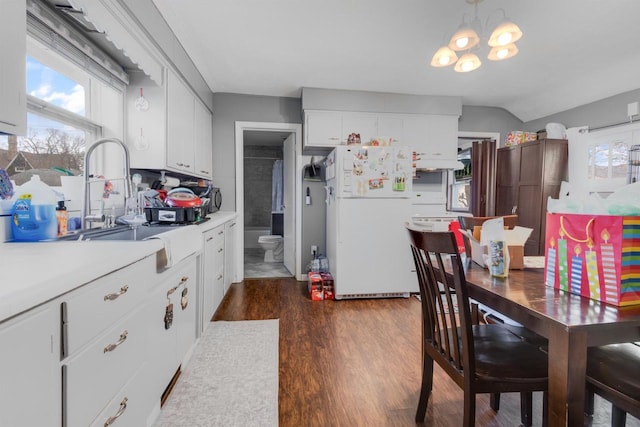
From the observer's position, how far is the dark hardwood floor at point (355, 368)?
1534mm

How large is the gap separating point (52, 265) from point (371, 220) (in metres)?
2.73

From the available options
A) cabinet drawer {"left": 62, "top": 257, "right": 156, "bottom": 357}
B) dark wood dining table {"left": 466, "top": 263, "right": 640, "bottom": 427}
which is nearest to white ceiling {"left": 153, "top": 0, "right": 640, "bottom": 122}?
cabinet drawer {"left": 62, "top": 257, "right": 156, "bottom": 357}

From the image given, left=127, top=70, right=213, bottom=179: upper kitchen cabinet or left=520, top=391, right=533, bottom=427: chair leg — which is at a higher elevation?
left=127, top=70, right=213, bottom=179: upper kitchen cabinet

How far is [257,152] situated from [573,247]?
20.5 feet

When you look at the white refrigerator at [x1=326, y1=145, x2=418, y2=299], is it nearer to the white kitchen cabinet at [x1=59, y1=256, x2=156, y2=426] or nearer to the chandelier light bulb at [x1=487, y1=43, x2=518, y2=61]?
the chandelier light bulb at [x1=487, y1=43, x2=518, y2=61]

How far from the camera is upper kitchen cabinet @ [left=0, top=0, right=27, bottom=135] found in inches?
37.9

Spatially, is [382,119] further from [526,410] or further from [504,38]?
[526,410]

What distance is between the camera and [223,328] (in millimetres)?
2533

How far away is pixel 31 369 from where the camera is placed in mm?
677

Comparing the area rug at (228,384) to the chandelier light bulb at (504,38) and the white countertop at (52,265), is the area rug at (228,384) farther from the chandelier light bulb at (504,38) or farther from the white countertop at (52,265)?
the chandelier light bulb at (504,38)

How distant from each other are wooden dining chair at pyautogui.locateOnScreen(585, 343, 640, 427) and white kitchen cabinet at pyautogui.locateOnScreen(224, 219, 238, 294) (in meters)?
2.84

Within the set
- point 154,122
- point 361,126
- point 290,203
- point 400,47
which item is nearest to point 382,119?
point 361,126

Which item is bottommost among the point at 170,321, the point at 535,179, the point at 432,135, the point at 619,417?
the point at 619,417

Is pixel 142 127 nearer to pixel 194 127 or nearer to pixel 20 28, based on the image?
pixel 194 127
